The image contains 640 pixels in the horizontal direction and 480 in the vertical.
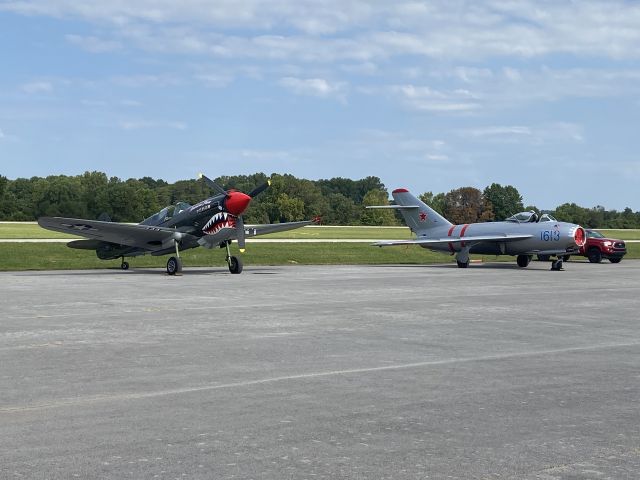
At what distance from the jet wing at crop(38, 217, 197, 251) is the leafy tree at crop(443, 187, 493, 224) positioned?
126m

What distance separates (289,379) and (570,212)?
15455cm

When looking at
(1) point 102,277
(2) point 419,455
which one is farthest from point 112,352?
(1) point 102,277

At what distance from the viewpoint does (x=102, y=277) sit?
92.4 ft

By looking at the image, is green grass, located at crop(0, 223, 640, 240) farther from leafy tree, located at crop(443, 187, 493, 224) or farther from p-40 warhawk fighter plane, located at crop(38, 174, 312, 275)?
leafy tree, located at crop(443, 187, 493, 224)

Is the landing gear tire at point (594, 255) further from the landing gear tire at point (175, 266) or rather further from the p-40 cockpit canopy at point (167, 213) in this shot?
the landing gear tire at point (175, 266)

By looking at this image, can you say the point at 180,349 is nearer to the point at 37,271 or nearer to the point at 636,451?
the point at 636,451

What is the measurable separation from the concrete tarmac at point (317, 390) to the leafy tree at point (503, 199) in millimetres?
144450

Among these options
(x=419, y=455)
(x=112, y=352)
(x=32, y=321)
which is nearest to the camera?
(x=419, y=455)

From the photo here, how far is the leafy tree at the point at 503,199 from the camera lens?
159875mm

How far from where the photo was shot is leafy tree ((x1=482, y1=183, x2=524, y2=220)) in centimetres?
15988

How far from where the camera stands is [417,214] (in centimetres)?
4069

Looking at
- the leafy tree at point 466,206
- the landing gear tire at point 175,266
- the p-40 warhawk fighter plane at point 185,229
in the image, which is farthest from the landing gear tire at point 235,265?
the leafy tree at point 466,206

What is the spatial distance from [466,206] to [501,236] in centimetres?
12489

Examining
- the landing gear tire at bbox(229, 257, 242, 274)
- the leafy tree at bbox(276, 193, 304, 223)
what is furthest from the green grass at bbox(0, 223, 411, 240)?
the leafy tree at bbox(276, 193, 304, 223)
